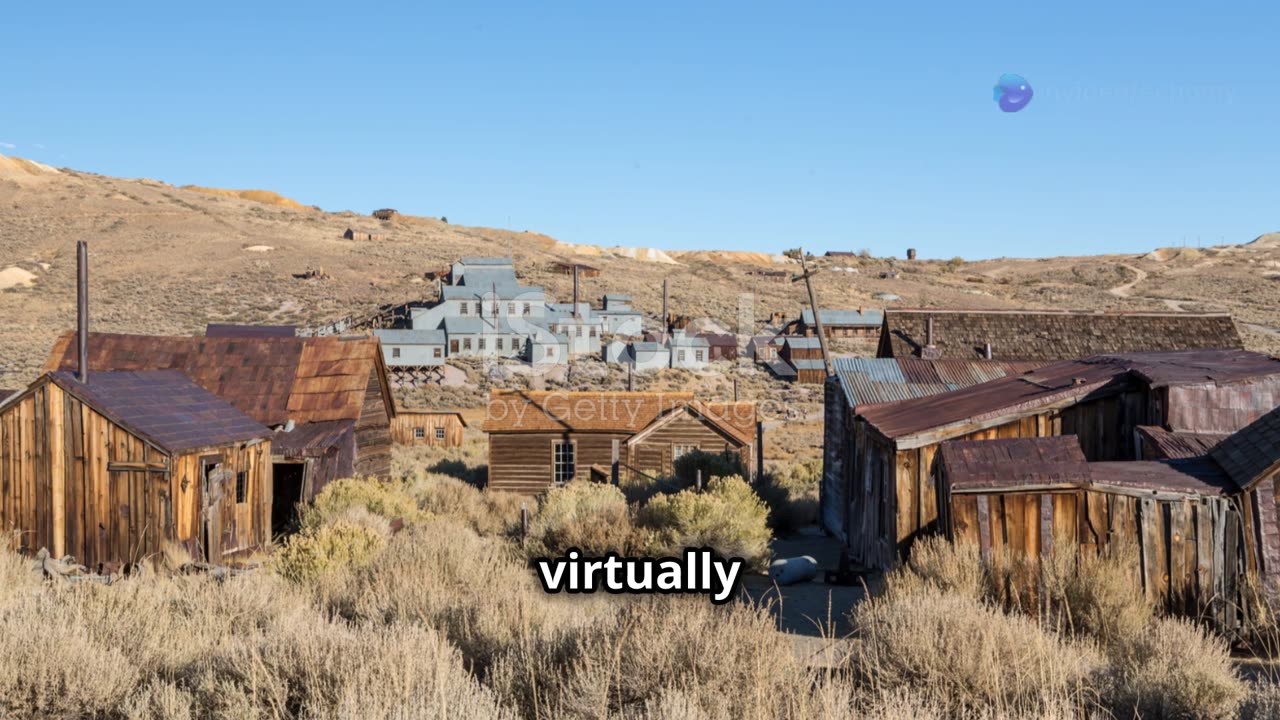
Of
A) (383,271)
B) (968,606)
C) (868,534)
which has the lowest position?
(868,534)

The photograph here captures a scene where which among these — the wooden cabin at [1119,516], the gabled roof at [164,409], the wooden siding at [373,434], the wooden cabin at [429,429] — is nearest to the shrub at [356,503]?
the gabled roof at [164,409]

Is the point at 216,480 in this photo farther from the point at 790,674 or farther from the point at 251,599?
the point at 790,674

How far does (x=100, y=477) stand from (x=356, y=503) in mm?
3794

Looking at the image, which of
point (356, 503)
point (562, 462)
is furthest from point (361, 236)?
point (356, 503)

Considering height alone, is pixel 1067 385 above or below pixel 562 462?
above

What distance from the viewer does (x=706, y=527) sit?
1349cm

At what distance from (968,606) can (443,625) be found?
3.28 m

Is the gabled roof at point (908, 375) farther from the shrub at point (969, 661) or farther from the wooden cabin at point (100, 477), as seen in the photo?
the shrub at point (969, 661)

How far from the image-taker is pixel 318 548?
33.5 ft

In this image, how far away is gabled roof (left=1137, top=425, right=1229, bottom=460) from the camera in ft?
35.1

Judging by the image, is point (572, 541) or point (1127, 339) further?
point (1127, 339)

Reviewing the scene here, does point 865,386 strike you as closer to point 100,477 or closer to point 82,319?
point 100,477

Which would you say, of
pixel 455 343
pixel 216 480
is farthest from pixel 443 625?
pixel 455 343

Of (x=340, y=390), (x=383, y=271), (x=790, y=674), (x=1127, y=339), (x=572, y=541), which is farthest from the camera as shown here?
(x=383, y=271)
